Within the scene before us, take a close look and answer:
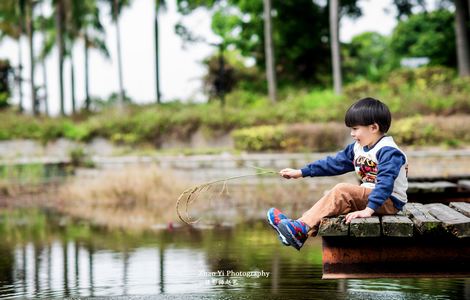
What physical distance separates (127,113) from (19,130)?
3897mm

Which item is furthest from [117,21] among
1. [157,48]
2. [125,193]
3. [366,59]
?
[366,59]

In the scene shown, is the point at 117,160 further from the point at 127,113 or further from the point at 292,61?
the point at 292,61

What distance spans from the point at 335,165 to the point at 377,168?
535 millimetres

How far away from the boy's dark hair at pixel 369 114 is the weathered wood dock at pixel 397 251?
2.10 feet

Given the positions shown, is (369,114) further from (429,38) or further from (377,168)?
(429,38)

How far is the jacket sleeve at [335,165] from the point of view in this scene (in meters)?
5.53

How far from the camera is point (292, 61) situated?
34.5 meters

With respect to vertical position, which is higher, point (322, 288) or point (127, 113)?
point (127, 113)

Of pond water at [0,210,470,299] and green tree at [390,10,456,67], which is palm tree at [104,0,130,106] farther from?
pond water at [0,210,470,299]

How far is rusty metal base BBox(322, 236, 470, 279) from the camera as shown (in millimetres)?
4848

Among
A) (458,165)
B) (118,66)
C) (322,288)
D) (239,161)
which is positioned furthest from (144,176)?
(118,66)

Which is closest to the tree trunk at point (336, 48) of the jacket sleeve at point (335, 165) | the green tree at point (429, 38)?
the green tree at point (429, 38)

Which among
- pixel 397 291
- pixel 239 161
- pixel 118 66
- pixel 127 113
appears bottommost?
pixel 397 291

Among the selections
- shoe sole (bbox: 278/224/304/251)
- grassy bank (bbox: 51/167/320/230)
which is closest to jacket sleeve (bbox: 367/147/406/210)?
shoe sole (bbox: 278/224/304/251)
